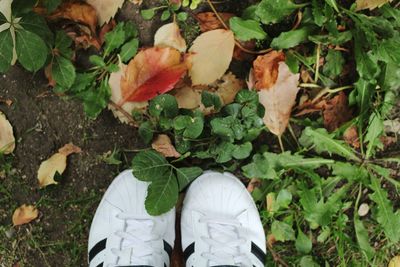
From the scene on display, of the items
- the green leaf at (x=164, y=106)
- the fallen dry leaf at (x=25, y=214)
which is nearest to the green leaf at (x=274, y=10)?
the green leaf at (x=164, y=106)

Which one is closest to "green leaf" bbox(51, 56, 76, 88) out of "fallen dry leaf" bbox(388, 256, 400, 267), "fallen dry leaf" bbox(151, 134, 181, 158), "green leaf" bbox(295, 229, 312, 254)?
"fallen dry leaf" bbox(151, 134, 181, 158)

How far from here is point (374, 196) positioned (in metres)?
1.75

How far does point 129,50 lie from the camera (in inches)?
69.1

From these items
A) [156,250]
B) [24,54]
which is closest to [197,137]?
[156,250]

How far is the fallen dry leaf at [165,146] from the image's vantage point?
1742mm

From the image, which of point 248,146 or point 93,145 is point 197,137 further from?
point 93,145

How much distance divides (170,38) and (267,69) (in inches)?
13.3

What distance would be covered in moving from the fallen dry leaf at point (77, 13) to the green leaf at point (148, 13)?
6.3 inches

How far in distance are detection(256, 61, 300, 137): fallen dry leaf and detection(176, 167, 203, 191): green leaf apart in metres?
0.28

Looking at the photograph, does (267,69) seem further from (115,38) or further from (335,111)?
(115,38)

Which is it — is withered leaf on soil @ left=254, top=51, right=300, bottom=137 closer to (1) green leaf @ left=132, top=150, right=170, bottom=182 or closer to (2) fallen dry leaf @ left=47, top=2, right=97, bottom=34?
(1) green leaf @ left=132, top=150, right=170, bottom=182

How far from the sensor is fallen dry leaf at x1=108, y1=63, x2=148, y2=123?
1.77 metres

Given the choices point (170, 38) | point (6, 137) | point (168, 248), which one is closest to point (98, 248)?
point (168, 248)

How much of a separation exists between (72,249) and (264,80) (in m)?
0.89
